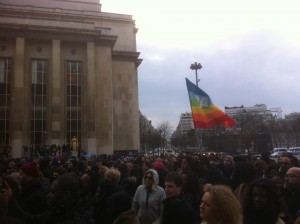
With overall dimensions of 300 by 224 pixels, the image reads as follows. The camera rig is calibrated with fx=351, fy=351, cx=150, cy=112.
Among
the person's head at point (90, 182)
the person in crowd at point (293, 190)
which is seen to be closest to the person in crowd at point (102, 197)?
the person's head at point (90, 182)

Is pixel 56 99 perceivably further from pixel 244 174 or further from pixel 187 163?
pixel 244 174

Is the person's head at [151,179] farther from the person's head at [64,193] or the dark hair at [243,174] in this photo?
the person's head at [64,193]

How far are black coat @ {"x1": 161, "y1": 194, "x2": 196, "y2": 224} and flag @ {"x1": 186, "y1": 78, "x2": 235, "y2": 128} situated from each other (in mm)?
10963

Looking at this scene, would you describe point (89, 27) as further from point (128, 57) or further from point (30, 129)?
point (30, 129)

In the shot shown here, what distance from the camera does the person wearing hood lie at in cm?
618

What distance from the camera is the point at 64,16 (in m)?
42.8

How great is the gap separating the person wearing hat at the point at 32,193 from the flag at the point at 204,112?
420 inches

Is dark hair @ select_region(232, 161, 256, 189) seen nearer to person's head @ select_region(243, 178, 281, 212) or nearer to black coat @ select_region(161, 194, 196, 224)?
black coat @ select_region(161, 194, 196, 224)

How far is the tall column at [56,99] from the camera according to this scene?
39.4 meters

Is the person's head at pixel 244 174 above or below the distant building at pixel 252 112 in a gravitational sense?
below

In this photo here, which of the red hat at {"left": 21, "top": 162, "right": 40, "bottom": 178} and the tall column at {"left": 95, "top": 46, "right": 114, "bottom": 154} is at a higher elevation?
the tall column at {"left": 95, "top": 46, "right": 114, "bottom": 154}

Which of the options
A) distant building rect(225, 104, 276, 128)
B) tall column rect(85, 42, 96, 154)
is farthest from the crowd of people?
distant building rect(225, 104, 276, 128)

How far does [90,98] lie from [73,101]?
7.40ft

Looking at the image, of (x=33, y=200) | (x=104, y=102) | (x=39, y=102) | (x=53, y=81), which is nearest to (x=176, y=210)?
(x=33, y=200)
